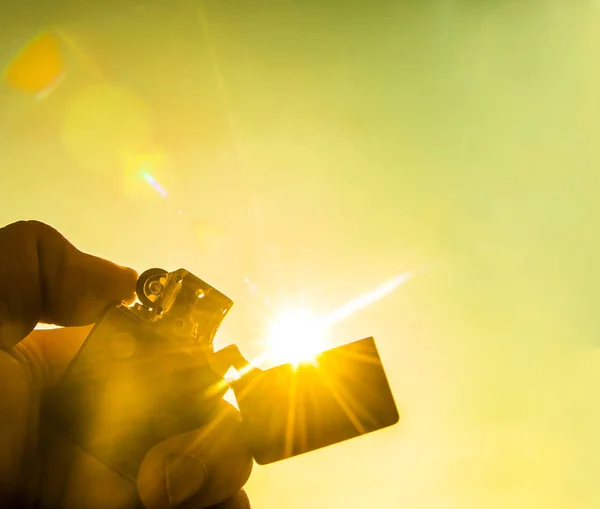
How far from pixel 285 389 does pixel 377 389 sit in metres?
0.40

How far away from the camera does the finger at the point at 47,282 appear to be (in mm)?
1857

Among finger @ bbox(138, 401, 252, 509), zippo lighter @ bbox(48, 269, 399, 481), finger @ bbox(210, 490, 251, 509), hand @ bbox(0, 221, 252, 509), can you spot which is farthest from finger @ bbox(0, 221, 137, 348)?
finger @ bbox(210, 490, 251, 509)

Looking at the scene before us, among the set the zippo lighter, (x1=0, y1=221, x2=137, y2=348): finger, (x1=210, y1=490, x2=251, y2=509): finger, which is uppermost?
(x1=0, y1=221, x2=137, y2=348): finger

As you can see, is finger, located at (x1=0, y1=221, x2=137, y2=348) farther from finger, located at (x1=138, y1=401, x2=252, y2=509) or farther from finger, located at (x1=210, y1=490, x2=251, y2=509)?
finger, located at (x1=210, y1=490, x2=251, y2=509)

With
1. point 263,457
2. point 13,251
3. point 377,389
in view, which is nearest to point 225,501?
point 263,457

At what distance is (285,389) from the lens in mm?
1617

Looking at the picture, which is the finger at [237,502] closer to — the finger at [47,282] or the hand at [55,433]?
the hand at [55,433]

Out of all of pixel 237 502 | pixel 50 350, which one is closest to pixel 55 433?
pixel 50 350

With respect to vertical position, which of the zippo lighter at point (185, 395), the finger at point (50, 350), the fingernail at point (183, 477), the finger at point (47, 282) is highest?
the finger at point (47, 282)

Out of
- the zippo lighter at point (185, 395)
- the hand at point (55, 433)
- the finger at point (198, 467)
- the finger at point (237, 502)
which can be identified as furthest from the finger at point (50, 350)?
the finger at point (237, 502)

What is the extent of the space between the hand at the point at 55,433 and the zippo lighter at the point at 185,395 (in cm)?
8

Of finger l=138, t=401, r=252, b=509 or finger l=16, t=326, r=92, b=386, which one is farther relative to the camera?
finger l=16, t=326, r=92, b=386

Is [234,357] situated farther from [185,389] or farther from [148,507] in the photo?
[148,507]

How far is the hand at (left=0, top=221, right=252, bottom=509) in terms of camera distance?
1.53m
